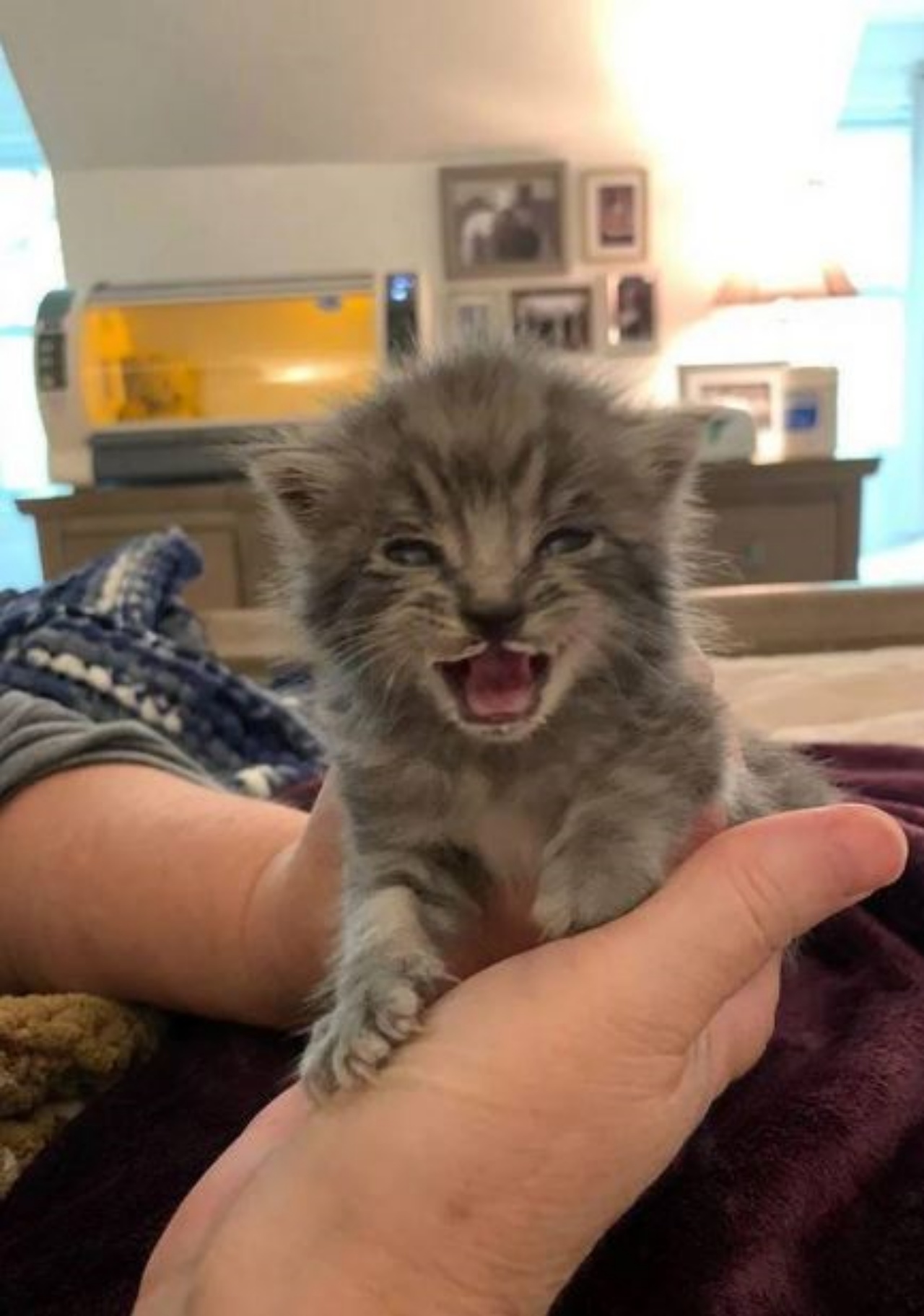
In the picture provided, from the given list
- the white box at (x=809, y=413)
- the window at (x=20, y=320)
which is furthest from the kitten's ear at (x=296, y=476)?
the window at (x=20, y=320)

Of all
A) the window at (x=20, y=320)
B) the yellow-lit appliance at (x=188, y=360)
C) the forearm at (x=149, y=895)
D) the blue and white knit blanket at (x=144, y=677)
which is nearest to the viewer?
the forearm at (x=149, y=895)

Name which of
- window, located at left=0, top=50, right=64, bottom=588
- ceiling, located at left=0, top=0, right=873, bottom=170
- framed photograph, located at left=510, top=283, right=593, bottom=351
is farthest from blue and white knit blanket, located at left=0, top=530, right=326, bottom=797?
window, located at left=0, top=50, right=64, bottom=588

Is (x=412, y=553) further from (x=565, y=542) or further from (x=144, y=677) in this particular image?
(x=144, y=677)

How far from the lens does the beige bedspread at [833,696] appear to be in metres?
1.41

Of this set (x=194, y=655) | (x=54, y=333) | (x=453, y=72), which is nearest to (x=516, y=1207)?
(x=194, y=655)

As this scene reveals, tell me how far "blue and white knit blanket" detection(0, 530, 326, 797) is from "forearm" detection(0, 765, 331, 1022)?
0.27m

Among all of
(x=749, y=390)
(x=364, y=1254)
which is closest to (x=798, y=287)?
(x=749, y=390)

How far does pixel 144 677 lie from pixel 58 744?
1.02 ft

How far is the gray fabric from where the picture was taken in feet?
3.28

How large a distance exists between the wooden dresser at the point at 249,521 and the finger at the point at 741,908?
8.29 feet

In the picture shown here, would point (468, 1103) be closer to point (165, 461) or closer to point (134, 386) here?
point (165, 461)

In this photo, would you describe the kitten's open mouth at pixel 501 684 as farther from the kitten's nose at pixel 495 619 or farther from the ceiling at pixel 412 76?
the ceiling at pixel 412 76

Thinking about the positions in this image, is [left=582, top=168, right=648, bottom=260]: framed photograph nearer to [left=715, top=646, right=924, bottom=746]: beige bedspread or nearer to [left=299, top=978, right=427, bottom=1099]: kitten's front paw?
[left=715, top=646, right=924, bottom=746]: beige bedspread

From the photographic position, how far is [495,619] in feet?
2.02
